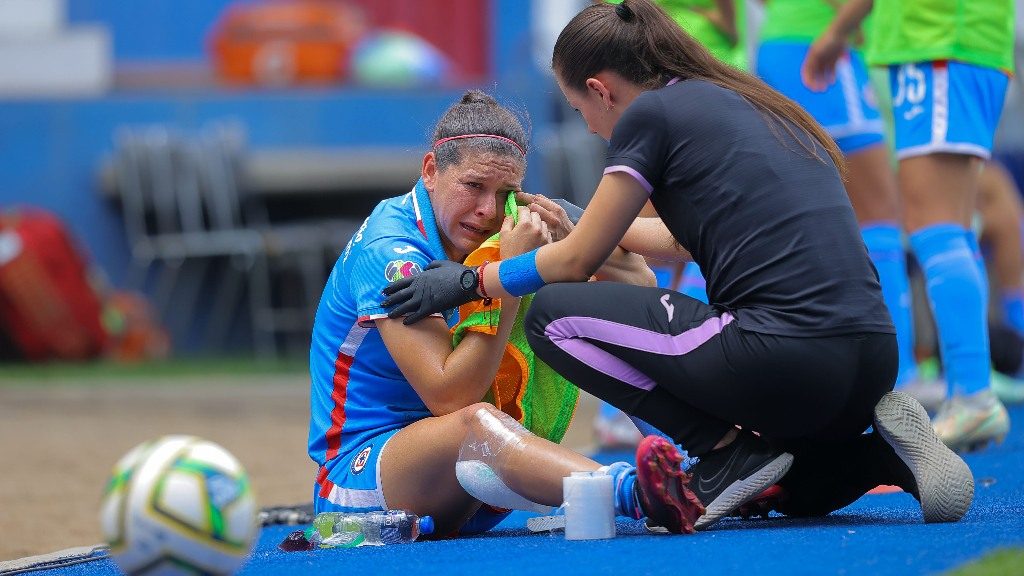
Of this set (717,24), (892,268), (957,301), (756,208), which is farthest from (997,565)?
(717,24)

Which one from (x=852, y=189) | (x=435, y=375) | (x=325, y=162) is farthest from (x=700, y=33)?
(x=325, y=162)

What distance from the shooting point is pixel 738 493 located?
3402mm

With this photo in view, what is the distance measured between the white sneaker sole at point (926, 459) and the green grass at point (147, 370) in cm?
789

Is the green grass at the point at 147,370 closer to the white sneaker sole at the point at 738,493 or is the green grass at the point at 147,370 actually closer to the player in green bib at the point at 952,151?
the player in green bib at the point at 952,151

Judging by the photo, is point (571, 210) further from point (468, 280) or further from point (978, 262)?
point (978, 262)

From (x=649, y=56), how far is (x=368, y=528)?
4.38ft

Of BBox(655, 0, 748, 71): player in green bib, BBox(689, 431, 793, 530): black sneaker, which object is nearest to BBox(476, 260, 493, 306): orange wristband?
BBox(689, 431, 793, 530): black sneaker

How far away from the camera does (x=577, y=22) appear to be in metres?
3.57

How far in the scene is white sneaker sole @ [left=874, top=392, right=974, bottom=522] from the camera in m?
3.35

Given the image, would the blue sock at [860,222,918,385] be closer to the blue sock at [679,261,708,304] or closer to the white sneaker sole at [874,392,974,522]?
the blue sock at [679,261,708,304]

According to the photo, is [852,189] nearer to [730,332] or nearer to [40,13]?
[730,332]

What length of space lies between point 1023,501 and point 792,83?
2.62 m

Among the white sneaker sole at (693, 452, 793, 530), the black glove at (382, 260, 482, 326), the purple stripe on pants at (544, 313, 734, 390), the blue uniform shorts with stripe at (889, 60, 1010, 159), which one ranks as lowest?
the white sneaker sole at (693, 452, 793, 530)

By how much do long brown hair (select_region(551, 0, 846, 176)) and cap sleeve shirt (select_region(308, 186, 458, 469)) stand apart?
58 centimetres
